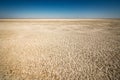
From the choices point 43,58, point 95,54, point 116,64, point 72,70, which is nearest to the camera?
point 72,70

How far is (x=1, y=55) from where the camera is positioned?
235 inches

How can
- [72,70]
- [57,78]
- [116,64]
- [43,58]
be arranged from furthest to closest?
[43,58] → [116,64] → [72,70] → [57,78]

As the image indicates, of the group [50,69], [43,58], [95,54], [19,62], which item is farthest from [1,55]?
[95,54]

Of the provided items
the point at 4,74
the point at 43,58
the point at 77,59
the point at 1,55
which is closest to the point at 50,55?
the point at 43,58

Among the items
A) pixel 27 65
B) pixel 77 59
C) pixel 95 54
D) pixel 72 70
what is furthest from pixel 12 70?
pixel 95 54

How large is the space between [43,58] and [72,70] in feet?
6.55

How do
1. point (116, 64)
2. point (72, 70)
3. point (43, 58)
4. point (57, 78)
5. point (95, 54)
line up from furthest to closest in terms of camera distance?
point (95, 54), point (43, 58), point (116, 64), point (72, 70), point (57, 78)

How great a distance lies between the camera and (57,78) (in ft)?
12.8

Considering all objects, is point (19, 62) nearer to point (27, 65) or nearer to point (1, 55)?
point (27, 65)

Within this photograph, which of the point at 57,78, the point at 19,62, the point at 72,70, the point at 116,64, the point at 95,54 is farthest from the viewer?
the point at 95,54

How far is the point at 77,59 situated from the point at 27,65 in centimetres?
275

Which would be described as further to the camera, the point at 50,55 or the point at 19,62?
the point at 50,55

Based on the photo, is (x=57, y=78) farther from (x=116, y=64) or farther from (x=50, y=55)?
(x=116, y=64)

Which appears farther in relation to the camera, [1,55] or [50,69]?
[1,55]
